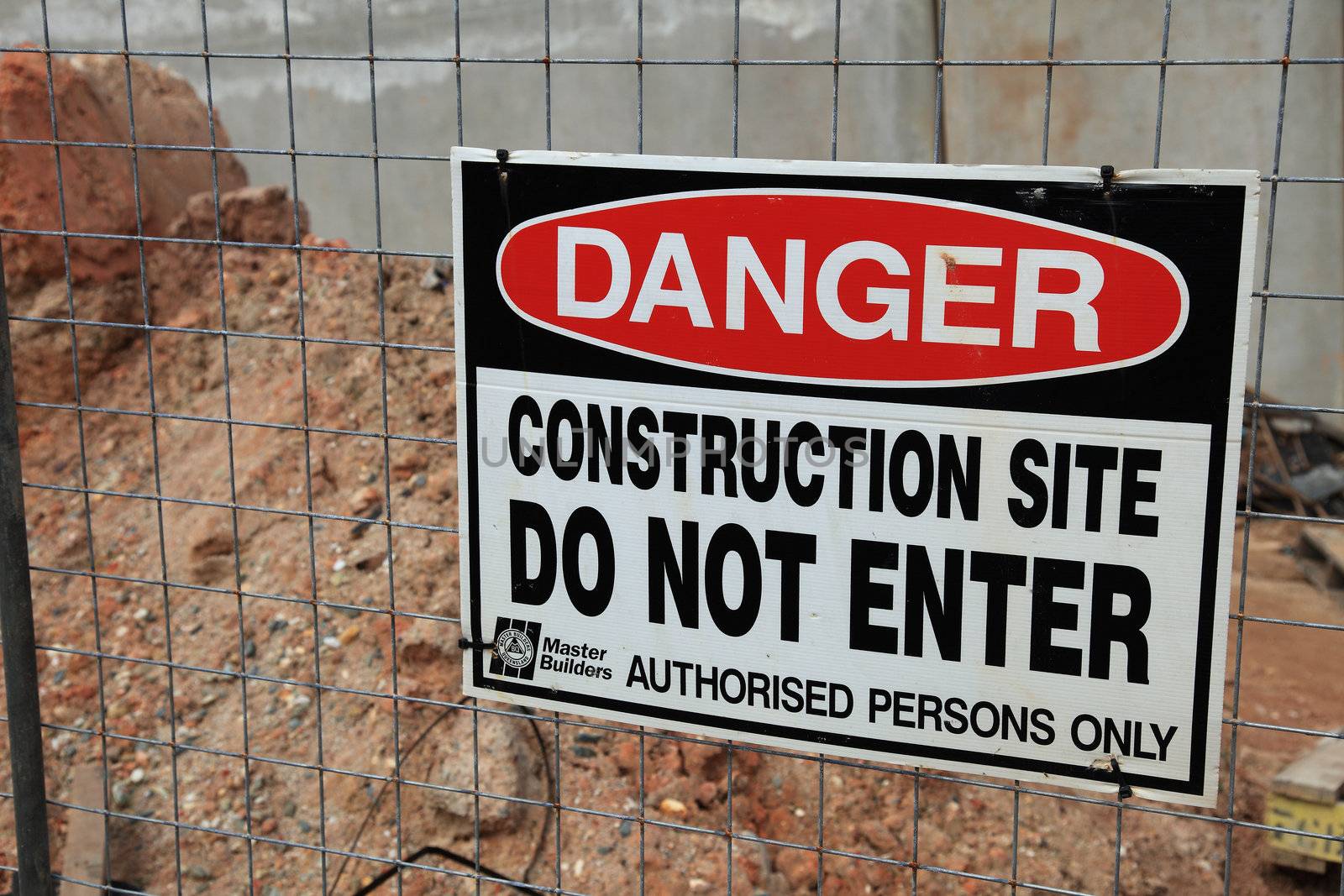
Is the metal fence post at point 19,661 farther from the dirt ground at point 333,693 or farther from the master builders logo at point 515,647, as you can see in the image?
the master builders logo at point 515,647

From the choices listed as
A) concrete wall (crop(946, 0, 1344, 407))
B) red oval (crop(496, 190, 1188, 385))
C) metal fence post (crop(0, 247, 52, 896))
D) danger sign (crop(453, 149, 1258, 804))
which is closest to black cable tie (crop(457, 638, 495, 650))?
danger sign (crop(453, 149, 1258, 804))

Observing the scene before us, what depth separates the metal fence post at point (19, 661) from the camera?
2.32 meters

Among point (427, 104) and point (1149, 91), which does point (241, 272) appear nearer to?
point (427, 104)

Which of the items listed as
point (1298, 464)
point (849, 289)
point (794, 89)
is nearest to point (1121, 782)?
point (849, 289)

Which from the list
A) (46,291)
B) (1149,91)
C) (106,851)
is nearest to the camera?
(106,851)

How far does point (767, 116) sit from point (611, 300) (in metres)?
6.70

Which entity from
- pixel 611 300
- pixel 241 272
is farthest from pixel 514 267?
pixel 241 272

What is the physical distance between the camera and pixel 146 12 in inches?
335

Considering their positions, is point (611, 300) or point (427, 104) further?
point (427, 104)

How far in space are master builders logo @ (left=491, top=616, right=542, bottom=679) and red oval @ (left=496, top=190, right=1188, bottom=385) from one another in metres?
0.50

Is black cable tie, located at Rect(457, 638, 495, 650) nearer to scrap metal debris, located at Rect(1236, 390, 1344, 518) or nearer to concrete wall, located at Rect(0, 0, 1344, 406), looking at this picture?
concrete wall, located at Rect(0, 0, 1344, 406)

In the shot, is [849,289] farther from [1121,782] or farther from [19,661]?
[19,661]

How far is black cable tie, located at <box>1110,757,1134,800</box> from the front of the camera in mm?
1843

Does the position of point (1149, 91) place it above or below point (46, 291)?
above
